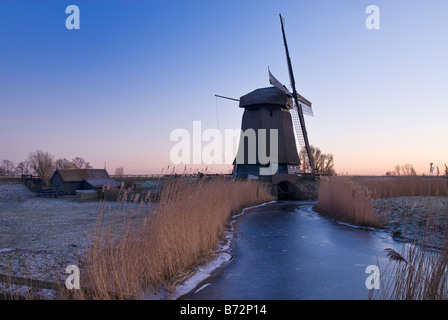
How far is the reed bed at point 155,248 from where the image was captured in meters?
3.54

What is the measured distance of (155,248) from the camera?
464cm

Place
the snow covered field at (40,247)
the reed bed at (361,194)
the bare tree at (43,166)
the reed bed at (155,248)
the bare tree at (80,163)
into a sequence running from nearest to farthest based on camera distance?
the reed bed at (155,248) < the snow covered field at (40,247) < the reed bed at (361,194) < the bare tree at (43,166) < the bare tree at (80,163)

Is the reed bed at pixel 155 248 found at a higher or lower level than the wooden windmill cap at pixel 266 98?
lower

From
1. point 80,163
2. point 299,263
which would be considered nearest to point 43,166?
point 80,163

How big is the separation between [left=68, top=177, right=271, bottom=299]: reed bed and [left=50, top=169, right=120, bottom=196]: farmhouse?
19.6 m

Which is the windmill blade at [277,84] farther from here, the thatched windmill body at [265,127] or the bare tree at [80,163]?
the bare tree at [80,163]

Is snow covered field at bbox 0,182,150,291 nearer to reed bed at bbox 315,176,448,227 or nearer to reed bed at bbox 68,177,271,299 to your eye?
reed bed at bbox 68,177,271,299

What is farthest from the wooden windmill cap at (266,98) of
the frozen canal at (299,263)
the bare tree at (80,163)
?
the bare tree at (80,163)

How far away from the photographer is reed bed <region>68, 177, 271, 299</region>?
139 inches

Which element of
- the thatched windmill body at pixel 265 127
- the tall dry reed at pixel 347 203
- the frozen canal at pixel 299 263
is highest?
the thatched windmill body at pixel 265 127

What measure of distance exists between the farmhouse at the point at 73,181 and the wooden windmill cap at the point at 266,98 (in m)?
12.0

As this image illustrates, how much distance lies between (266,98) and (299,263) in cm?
1830

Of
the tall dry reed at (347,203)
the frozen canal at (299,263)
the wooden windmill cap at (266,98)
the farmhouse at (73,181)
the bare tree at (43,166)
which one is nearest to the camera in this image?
the frozen canal at (299,263)
